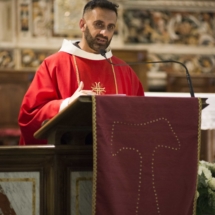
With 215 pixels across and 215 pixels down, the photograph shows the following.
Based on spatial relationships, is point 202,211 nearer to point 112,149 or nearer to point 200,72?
point 112,149

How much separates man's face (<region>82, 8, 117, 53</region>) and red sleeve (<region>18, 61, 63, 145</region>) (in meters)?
0.42

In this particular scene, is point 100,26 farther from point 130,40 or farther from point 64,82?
point 130,40

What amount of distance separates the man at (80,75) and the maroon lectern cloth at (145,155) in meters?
0.58

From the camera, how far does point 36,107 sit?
12.0 feet

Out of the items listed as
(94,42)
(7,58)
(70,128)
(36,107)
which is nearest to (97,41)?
(94,42)

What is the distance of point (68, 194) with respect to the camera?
3037mm

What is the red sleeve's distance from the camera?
3.50m

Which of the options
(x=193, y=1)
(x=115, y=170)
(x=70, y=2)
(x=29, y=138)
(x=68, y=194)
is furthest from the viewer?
(x=193, y=1)

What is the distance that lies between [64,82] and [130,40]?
544cm

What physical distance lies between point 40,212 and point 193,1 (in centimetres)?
695

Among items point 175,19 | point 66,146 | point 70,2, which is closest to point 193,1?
point 175,19

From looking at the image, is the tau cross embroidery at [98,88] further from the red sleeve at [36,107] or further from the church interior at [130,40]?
the church interior at [130,40]

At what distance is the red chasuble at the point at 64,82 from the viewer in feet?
11.8

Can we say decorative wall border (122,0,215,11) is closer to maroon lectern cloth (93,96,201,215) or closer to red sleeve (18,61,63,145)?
red sleeve (18,61,63,145)
